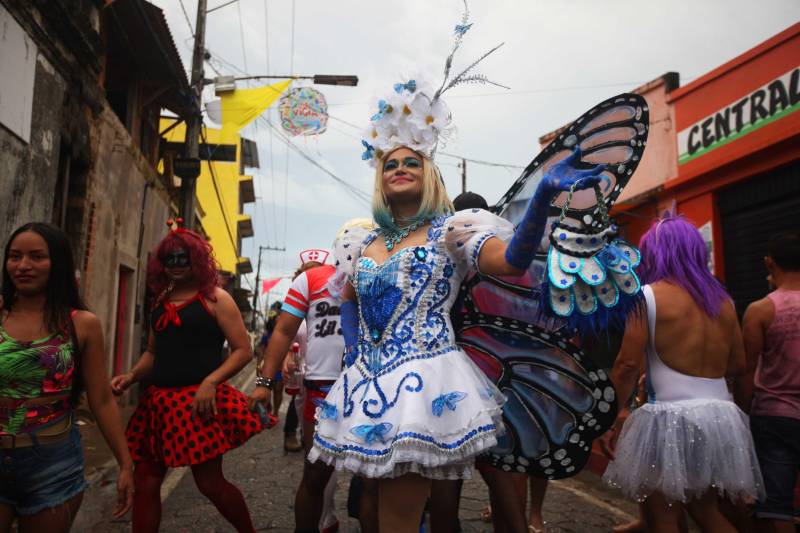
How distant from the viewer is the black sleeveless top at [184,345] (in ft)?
10.7

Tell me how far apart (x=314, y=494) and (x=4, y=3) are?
535 centimetres

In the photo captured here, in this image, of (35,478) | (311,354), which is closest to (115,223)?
(311,354)

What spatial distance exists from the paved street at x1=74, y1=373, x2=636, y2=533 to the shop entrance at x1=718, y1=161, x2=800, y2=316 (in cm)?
391

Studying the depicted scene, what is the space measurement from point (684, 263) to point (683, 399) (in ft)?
2.23

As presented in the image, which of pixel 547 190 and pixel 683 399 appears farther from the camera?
pixel 683 399

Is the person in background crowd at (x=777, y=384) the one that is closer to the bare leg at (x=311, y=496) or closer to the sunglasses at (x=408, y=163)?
the sunglasses at (x=408, y=163)

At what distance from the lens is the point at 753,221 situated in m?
8.09

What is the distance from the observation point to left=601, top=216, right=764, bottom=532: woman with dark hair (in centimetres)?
280

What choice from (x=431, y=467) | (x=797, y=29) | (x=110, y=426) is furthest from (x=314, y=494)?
(x=797, y=29)

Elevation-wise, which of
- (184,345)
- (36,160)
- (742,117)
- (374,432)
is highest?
(742,117)

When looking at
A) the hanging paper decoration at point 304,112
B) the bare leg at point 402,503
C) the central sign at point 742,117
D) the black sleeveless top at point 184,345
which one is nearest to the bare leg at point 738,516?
the bare leg at point 402,503

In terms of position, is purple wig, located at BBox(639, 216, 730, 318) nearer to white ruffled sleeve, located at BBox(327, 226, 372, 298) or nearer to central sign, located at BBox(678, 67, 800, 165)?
white ruffled sleeve, located at BBox(327, 226, 372, 298)

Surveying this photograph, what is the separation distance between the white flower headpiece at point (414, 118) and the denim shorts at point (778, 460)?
7.54ft

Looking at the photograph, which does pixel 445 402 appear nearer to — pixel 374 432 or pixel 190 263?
pixel 374 432
